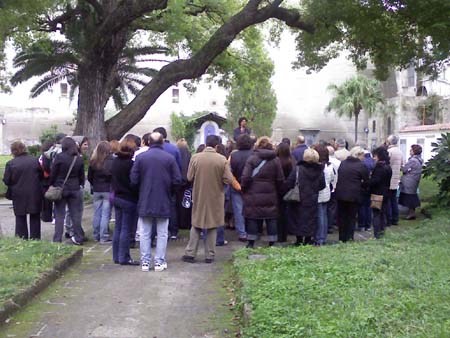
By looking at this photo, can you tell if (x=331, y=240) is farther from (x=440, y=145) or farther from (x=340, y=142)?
(x=440, y=145)

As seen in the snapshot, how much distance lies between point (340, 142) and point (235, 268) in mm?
5022

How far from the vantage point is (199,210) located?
27.3 ft

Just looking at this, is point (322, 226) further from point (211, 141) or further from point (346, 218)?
point (211, 141)

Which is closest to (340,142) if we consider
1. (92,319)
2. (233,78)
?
(92,319)

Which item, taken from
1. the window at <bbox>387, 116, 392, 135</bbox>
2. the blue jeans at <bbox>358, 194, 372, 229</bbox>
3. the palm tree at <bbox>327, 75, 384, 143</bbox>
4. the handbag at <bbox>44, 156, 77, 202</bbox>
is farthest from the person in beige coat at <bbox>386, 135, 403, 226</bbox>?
the palm tree at <bbox>327, 75, 384, 143</bbox>

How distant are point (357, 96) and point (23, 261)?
148 feet

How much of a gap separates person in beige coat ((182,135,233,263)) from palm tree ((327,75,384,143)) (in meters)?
42.6

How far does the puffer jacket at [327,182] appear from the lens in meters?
9.41

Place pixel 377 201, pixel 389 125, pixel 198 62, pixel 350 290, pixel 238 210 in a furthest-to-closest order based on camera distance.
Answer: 1. pixel 389 125
2. pixel 198 62
3. pixel 238 210
4. pixel 377 201
5. pixel 350 290

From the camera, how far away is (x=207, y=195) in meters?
8.34

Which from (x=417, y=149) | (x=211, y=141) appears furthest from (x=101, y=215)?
(x=417, y=149)

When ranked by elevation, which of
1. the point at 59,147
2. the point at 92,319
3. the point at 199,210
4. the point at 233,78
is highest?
the point at 233,78

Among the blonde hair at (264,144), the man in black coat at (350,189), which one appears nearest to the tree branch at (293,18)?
the man in black coat at (350,189)

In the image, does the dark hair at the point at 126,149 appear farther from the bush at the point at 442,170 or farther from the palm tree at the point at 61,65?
the palm tree at the point at 61,65
